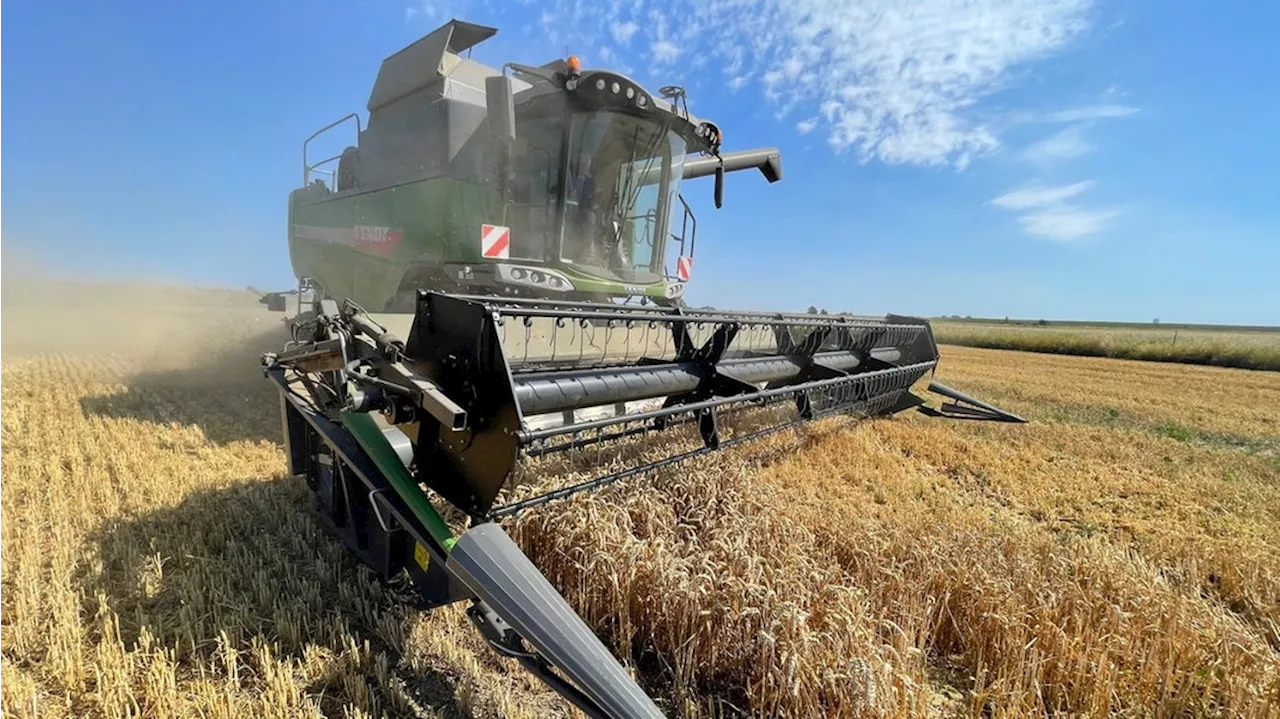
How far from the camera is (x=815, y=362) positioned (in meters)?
3.35

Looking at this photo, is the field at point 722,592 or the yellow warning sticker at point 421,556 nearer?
the field at point 722,592

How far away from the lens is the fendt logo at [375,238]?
4688mm

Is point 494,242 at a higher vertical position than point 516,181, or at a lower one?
lower

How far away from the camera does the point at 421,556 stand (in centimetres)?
173

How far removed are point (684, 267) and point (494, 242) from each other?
192 centimetres

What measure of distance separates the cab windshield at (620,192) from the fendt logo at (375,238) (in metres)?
1.44

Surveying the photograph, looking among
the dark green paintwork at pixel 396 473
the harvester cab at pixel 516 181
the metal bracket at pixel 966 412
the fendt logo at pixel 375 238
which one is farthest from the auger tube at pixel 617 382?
the fendt logo at pixel 375 238

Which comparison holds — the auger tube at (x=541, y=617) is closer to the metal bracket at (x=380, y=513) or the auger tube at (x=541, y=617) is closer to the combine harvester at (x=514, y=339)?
the combine harvester at (x=514, y=339)

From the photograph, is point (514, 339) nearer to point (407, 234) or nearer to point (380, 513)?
point (380, 513)

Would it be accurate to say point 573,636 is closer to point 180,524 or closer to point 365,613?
point 365,613

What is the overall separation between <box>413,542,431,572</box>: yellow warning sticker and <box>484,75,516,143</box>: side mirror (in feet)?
8.73

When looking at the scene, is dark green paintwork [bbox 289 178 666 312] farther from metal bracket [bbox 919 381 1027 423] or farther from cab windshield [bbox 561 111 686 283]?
metal bracket [bbox 919 381 1027 423]

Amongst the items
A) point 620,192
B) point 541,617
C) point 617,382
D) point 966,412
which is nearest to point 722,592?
point 541,617

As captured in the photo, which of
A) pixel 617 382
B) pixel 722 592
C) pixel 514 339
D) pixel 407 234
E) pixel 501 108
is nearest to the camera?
pixel 722 592
